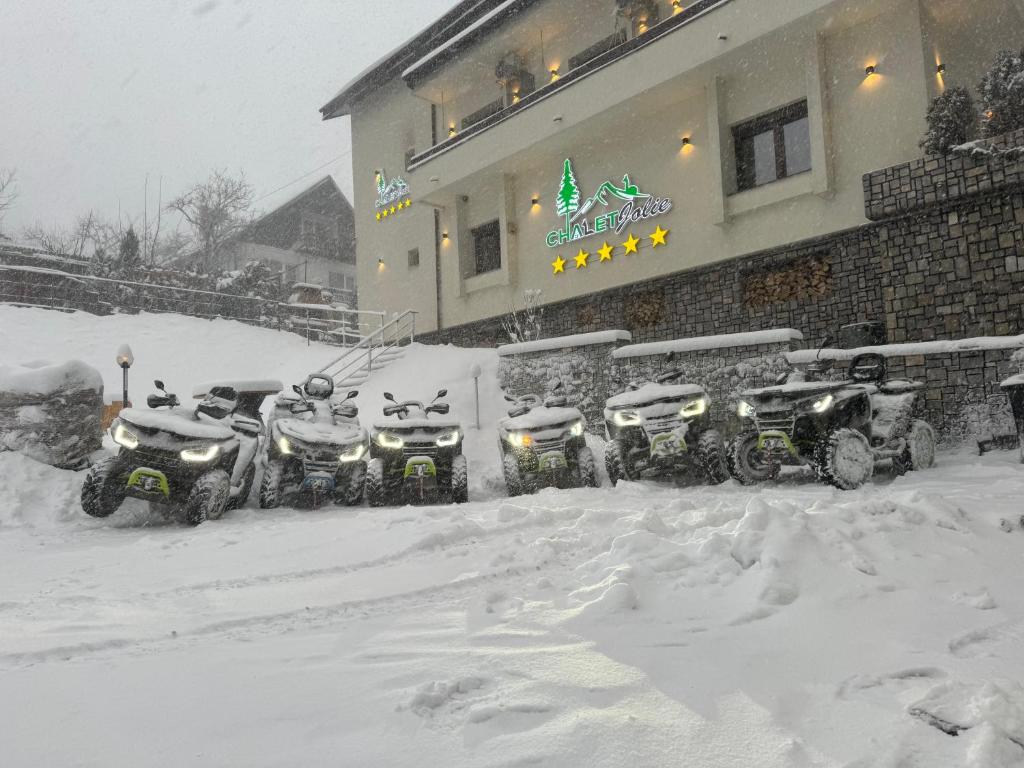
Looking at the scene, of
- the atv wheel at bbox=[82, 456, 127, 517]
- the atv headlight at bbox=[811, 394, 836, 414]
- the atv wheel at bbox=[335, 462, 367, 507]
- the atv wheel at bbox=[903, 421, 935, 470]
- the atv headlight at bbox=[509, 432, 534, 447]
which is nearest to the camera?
the atv wheel at bbox=[82, 456, 127, 517]

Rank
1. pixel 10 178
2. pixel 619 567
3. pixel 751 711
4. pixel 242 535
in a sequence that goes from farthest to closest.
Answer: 1. pixel 10 178
2. pixel 242 535
3. pixel 619 567
4. pixel 751 711

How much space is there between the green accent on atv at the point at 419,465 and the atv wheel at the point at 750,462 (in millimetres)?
3410

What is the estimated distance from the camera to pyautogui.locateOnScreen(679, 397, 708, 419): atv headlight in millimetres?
7523

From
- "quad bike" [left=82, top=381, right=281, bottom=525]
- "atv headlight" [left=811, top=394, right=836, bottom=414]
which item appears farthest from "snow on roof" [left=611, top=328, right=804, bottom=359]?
"quad bike" [left=82, top=381, right=281, bottom=525]

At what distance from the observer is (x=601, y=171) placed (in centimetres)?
1509

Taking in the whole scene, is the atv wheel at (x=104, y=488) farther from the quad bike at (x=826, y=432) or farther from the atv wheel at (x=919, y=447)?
the atv wheel at (x=919, y=447)

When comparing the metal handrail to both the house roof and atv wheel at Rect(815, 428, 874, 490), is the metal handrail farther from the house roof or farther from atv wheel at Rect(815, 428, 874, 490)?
atv wheel at Rect(815, 428, 874, 490)

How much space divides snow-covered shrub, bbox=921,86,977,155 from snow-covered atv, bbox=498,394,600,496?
674 cm

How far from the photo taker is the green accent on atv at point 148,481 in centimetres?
636

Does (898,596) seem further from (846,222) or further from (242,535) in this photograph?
(846,222)

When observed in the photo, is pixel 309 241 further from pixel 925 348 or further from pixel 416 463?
pixel 925 348

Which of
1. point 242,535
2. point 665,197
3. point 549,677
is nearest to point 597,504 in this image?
point 242,535

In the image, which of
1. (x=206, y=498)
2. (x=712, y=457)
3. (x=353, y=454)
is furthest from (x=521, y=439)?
(x=206, y=498)

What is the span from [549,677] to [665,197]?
42.1 feet
